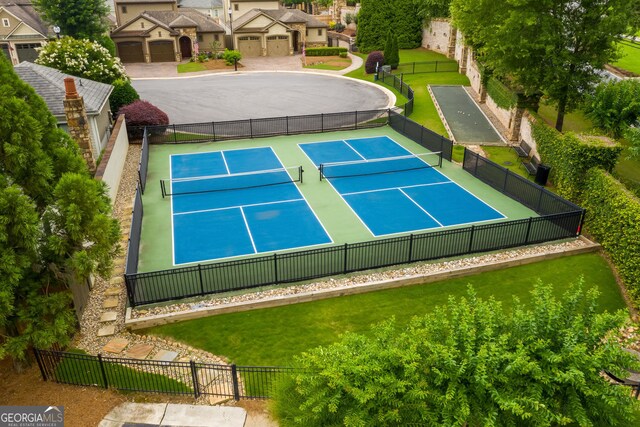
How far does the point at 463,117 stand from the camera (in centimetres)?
3638

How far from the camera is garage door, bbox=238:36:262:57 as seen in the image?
6506cm

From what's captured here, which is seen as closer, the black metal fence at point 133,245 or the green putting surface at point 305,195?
the black metal fence at point 133,245

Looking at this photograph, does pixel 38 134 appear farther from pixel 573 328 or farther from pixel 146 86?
pixel 146 86

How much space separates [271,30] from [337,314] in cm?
5729

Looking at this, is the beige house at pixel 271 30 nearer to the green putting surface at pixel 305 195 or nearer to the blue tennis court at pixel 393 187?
the green putting surface at pixel 305 195

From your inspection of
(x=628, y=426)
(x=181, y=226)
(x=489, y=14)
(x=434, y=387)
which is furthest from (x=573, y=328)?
(x=489, y=14)

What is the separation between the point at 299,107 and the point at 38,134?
99.2 ft

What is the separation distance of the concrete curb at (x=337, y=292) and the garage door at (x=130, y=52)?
55150 millimetres

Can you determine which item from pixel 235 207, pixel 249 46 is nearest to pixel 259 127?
pixel 235 207

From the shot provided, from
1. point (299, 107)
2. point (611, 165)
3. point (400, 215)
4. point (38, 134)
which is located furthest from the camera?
point (299, 107)

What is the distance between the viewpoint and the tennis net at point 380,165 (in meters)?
27.0

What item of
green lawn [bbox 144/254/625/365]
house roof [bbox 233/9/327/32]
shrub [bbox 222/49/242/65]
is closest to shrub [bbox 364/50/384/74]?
shrub [bbox 222/49/242/65]

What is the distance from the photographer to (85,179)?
37.6ft

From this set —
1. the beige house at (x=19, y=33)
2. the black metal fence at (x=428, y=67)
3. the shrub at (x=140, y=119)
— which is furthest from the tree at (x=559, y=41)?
the beige house at (x=19, y=33)
